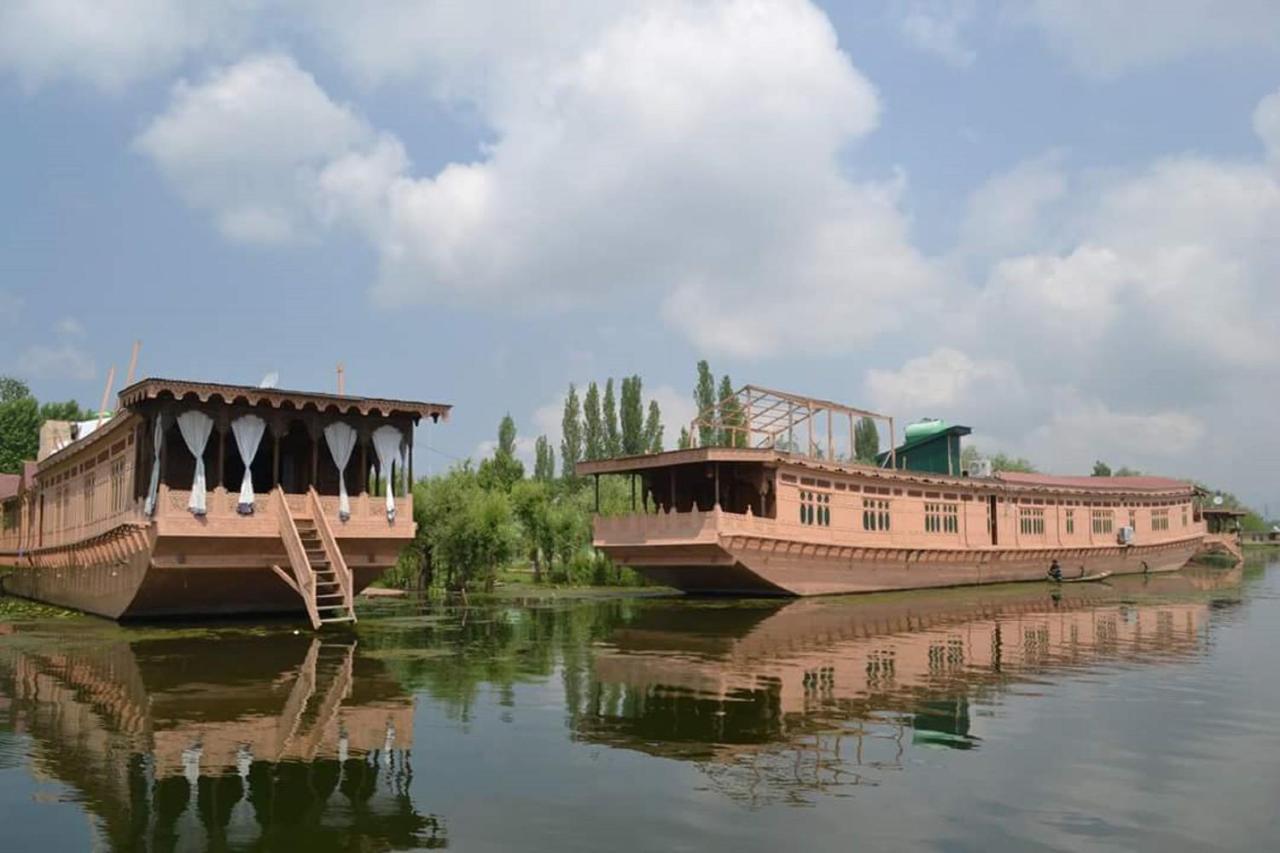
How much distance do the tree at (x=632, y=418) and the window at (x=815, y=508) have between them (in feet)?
111

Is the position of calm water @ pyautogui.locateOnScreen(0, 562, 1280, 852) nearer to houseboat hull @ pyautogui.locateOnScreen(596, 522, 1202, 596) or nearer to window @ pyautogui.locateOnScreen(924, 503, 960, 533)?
houseboat hull @ pyautogui.locateOnScreen(596, 522, 1202, 596)

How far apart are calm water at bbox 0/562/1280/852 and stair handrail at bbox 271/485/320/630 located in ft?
3.55

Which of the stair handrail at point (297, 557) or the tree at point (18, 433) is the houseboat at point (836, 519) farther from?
the tree at point (18, 433)

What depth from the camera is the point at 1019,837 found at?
6570mm

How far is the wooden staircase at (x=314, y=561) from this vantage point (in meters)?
19.7

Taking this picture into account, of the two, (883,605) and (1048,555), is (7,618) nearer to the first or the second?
(883,605)

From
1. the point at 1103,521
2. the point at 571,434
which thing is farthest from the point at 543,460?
the point at 1103,521

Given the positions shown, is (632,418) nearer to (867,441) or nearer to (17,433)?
(867,441)

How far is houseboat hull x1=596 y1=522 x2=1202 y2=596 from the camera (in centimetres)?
2934

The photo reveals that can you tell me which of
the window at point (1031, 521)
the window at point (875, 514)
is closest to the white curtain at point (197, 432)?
the window at point (875, 514)

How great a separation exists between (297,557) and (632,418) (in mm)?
46713

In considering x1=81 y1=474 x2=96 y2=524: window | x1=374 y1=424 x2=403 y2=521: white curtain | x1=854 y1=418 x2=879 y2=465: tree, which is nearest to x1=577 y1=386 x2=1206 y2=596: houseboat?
x1=374 y1=424 x2=403 y2=521: white curtain

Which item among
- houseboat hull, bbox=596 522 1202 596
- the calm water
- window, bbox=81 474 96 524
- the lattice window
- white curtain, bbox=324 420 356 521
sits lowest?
the calm water

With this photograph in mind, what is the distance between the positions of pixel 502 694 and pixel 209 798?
5.20 metres
